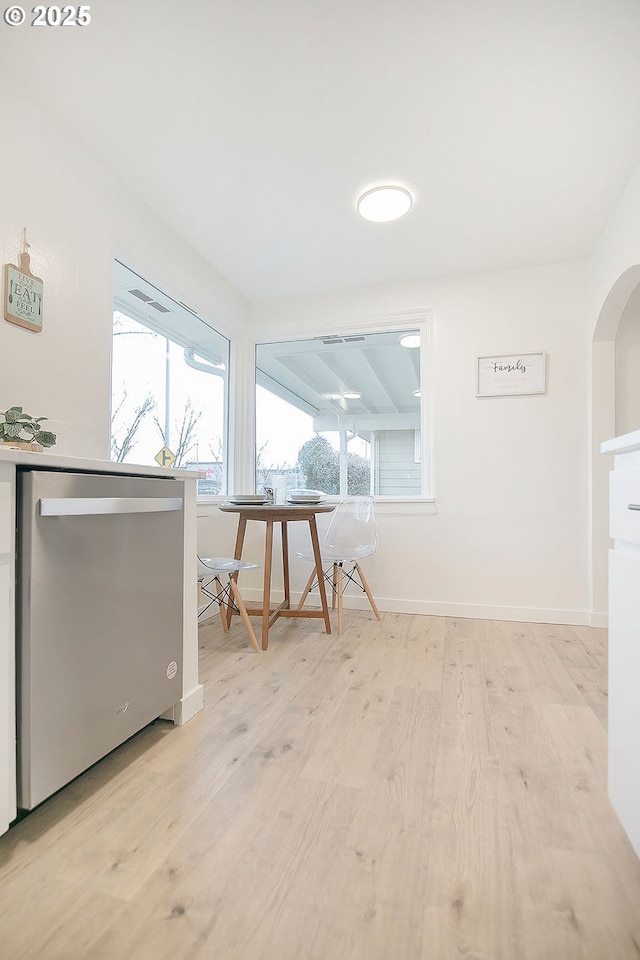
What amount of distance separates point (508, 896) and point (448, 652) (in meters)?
1.58

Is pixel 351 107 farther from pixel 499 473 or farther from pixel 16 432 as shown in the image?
pixel 499 473

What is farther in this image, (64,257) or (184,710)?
(64,257)

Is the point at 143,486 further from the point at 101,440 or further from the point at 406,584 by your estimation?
the point at 406,584

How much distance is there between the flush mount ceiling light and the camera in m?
2.44

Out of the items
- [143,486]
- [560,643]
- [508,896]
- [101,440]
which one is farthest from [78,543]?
[560,643]

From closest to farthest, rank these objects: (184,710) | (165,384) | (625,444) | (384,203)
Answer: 1. (625,444)
2. (184,710)
3. (384,203)
4. (165,384)

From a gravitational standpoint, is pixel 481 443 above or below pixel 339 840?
above

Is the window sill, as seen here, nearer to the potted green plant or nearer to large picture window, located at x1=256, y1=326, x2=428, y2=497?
large picture window, located at x1=256, y1=326, x2=428, y2=497

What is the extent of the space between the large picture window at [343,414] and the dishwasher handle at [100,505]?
6.80ft

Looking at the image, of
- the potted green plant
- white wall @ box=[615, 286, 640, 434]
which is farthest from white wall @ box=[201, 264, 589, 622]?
the potted green plant

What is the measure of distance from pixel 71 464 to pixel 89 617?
1.34 ft

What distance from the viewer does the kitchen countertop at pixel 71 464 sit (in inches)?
42.9

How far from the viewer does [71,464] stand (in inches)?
47.6

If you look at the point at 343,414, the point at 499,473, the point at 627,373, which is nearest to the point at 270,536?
the point at 343,414
